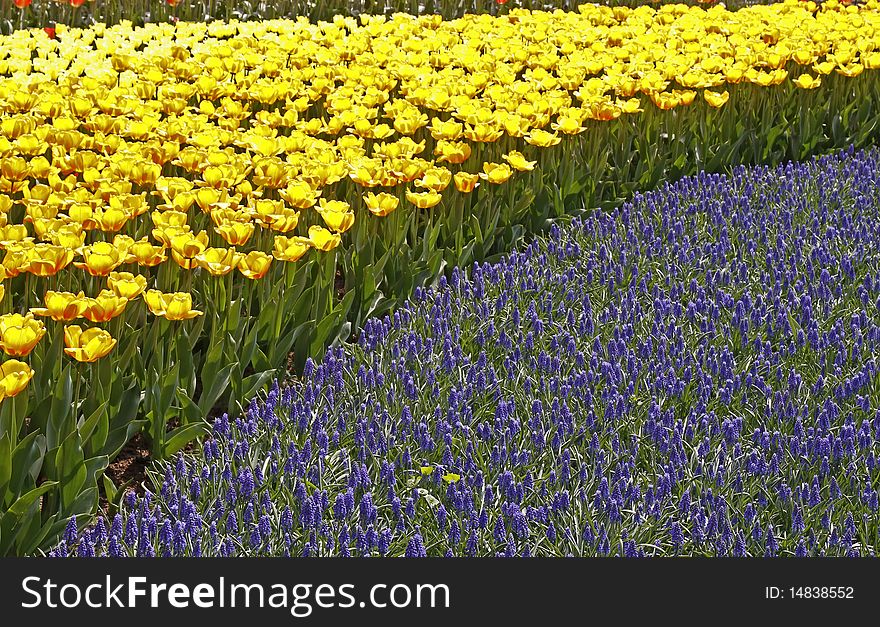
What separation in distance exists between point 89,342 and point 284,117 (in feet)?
8.28

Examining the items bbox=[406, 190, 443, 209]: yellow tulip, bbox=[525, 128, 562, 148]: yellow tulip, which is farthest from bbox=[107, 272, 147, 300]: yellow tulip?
bbox=[525, 128, 562, 148]: yellow tulip

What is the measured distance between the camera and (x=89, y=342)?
2.84 m

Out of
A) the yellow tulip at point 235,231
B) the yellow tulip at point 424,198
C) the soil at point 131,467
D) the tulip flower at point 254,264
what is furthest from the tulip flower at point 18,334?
the yellow tulip at point 424,198

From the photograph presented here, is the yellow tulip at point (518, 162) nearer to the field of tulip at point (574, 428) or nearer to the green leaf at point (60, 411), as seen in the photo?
the field of tulip at point (574, 428)

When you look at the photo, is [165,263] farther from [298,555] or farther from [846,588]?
[846,588]

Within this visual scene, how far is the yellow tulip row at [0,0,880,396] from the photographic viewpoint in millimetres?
3490

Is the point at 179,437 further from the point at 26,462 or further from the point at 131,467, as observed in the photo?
the point at 26,462

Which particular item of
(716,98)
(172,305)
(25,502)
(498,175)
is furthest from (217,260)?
(716,98)

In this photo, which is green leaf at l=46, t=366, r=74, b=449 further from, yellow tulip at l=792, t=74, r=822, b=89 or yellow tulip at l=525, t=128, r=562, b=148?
yellow tulip at l=792, t=74, r=822, b=89

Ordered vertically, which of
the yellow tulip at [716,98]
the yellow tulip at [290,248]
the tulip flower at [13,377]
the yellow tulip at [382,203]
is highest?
the yellow tulip at [716,98]

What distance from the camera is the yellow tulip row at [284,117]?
137 inches

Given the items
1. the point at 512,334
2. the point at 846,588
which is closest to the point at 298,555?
the point at 846,588

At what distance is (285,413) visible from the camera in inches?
128

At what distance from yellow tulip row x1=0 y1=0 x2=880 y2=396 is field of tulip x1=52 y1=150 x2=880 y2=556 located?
1.46 ft
